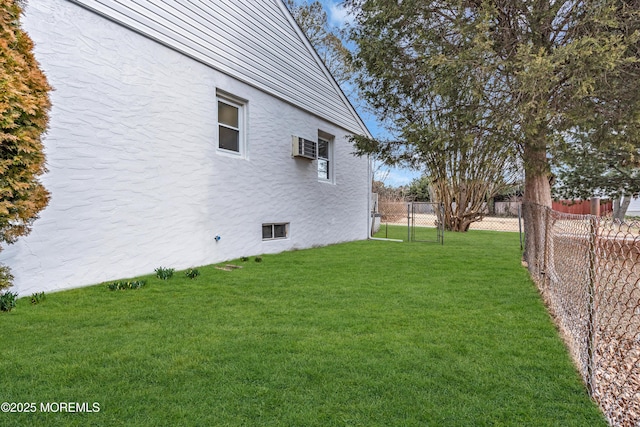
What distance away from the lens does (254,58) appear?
6918 mm

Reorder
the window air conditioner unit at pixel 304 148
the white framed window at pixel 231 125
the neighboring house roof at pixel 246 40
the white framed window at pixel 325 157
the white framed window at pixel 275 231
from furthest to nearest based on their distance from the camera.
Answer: the white framed window at pixel 325 157 → the window air conditioner unit at pixel 304 148 → the white framed window at pixel 275 231 → the white framed window at pixel 231 125 → the neighboring house roof at pixel 246 40

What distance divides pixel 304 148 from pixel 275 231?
78.1 inches

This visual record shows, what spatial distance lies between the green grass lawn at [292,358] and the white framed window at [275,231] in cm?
300

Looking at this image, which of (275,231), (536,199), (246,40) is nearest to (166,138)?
(246,40)

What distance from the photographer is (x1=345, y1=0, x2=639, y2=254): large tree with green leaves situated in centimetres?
409

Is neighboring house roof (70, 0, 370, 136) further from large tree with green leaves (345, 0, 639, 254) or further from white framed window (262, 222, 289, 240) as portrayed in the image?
white framed window (262, 222, 289, 240)

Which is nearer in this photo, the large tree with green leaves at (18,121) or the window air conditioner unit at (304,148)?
the large tree with green leaves at (18,121)

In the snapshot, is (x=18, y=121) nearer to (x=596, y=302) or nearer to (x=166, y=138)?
(x=166, y=138)

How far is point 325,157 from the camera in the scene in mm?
9781

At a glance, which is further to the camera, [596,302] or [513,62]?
[513,62]

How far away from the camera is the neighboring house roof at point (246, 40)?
5008 millimetres

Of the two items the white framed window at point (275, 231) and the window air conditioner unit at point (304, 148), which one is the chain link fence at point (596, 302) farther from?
the window air conditioner unit at point (304, 148)

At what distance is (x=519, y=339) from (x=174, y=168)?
15.7ft

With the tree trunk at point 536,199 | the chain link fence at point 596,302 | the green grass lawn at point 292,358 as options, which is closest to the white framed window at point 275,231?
the green grass lawn at point 292,358
